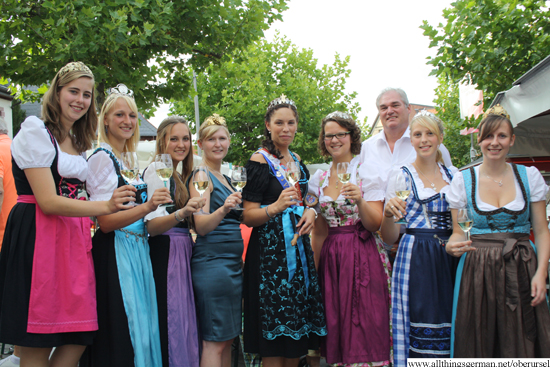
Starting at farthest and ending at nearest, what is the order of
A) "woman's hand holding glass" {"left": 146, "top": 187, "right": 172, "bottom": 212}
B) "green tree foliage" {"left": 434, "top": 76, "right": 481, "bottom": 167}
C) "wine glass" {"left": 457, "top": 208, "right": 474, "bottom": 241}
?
"green tree foliage" {"left": 434, "top": 76, "right": 481, "bottom": 167} → "wine glass" {"left": 457, "top": 208, "right": 474, "bottom": 241} → "woman's hand holding glass" {"left": 146, "top": 187, "right": 172, "bottom": 212}

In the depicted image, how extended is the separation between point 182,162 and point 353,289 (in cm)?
181

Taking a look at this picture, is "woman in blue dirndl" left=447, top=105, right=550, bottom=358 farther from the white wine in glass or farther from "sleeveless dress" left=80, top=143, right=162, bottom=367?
"sleeveless dress" left=80, top=143, right=162, bottom=367

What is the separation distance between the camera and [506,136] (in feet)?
9.56

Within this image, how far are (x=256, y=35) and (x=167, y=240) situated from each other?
14.5 feet

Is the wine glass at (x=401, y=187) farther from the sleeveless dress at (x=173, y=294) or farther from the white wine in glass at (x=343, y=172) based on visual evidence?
the sleeveless dress at (x=173, y=294)

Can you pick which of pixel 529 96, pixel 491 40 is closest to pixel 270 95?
pixel 491 40

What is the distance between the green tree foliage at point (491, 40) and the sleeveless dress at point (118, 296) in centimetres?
507

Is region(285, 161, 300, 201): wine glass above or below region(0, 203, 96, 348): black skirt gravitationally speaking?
above

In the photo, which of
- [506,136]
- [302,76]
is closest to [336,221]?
[506,136]

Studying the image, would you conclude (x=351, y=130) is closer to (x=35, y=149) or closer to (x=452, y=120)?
(x=35, y=149)

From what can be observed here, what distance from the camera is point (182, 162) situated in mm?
3551

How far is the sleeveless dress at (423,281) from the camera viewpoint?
9.42 feet

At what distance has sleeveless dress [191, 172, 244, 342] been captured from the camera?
9.87ft

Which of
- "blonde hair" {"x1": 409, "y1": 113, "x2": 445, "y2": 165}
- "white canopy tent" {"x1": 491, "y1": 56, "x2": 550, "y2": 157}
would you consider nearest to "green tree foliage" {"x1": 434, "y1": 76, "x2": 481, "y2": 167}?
"white canopy tent" {"x1": 491, "y1": 56, "x2": 550, "y2": 157}
